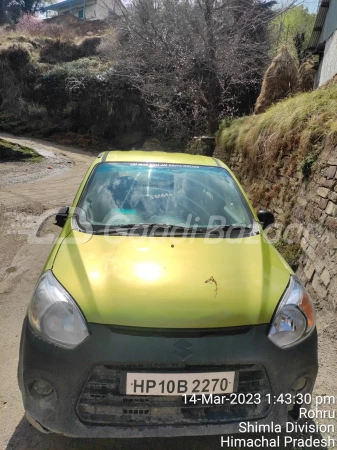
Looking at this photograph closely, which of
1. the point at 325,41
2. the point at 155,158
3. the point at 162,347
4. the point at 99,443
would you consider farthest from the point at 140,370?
the point at 325,41

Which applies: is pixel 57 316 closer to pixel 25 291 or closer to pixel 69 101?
pixel 25 291

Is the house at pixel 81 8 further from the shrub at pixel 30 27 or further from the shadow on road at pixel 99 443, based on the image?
the shadow on road at pixel 99 443

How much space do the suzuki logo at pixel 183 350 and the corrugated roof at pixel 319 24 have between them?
574 inches

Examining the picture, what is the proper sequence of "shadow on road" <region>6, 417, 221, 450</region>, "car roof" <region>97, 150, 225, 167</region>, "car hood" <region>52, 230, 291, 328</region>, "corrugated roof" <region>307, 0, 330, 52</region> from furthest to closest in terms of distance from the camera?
"corrugated roof" <region>307, 0, 330, 52</region> → "car roof" <region>97, 150, 225, 167</region> → "shadow on road" <region>6, 417, 221, 450</region> → "car hood" <region>52, 230, 291, 328</region>

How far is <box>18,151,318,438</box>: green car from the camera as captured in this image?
1.75 metres

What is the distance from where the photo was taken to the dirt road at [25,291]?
2.08 meters

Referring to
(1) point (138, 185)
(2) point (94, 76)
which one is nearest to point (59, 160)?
(2) point (94, 76)

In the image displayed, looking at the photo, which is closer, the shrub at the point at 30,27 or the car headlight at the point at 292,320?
the car headlight at the point at 292,320

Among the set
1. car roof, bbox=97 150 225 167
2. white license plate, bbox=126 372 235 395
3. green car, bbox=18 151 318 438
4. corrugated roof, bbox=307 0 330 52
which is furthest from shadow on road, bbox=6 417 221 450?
corrugated roof, bbox=307 0 330 52

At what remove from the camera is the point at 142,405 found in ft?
5.84

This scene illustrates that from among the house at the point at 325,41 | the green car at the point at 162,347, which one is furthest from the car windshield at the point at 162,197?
the house at the point at 325,41

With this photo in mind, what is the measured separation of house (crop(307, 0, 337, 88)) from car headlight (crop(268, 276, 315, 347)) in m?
10.6

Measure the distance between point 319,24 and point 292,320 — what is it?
15281 mm

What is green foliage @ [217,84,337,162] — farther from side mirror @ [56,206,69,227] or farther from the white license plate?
the white license plate
